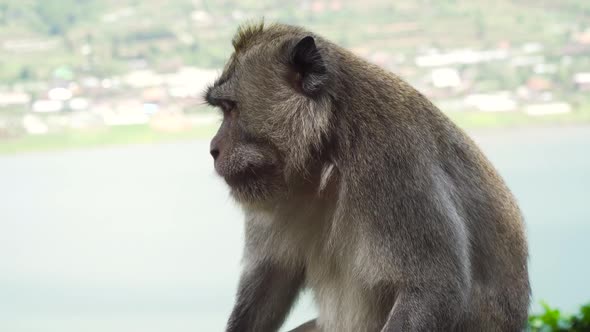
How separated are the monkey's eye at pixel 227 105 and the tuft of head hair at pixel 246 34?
23 cm

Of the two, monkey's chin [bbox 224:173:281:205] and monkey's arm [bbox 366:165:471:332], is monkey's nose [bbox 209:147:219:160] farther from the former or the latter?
monkey's arm [bbox 366:165:471:332]

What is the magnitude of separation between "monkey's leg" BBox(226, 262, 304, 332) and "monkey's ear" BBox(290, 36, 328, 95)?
85 cm

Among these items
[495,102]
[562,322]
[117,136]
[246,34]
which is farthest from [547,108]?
[246,34]

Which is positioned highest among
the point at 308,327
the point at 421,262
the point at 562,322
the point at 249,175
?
the point at 249,175

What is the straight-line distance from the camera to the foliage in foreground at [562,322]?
185 inches

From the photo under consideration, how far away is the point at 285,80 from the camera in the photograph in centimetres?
296

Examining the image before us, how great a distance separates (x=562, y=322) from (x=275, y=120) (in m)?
2.64

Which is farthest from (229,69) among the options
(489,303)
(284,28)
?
(489,303)

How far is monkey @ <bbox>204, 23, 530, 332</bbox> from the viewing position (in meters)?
2.83

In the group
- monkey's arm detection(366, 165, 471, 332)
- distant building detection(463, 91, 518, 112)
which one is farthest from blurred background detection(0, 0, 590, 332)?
monkey's arm detection(366, 165, 471, 332)

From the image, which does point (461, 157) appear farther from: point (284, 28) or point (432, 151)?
point (284, 28)

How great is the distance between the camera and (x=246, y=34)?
3.17 meters

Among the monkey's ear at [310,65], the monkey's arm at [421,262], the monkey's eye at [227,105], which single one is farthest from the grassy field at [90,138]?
the monkey's arm at [421,262]

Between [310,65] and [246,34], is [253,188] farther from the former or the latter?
[246,34]
